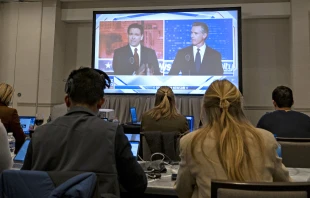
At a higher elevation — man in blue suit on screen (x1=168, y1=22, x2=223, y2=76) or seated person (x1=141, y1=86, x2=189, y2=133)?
man in blue suit on screen (x1=168, y1=22, x2=223, y2=76)

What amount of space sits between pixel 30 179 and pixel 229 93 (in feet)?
2.68

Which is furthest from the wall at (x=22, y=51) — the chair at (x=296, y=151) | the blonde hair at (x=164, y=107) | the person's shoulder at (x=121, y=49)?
the chair at (x=296, y=151)

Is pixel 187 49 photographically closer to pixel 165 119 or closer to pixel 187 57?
pixel 187 57

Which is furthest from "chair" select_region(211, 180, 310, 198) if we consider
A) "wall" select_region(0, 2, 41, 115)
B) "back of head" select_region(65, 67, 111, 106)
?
"wall" select_region(0, 2, 41, 115)

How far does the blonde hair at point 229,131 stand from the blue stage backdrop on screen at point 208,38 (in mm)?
3635

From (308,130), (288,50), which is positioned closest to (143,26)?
(288,50)

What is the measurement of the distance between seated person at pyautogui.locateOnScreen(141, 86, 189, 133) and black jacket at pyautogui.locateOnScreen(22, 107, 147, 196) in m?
1.25

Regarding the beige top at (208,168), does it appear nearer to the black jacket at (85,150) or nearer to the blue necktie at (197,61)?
the black jacket at (85,150)

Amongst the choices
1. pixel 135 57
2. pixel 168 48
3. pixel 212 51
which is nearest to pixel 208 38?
pixel 212 51

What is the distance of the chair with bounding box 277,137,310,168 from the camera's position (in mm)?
1893

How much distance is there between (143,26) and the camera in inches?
196

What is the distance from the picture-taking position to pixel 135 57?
4.98 metres

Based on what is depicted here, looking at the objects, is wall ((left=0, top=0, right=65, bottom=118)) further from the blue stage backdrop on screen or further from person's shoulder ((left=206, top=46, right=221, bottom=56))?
person's shoulder ((left=206, top=46, right=221, bottom=56))

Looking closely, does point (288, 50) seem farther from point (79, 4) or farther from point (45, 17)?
point (45, 17)
